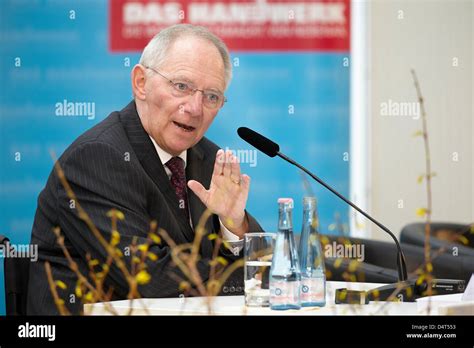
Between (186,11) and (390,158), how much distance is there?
1447 millimetres

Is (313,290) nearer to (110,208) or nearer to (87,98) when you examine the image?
(110,208)

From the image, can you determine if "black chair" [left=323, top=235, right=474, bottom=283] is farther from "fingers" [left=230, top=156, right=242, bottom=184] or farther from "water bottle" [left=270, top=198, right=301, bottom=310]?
"water bottle" [left=270, top=198, right=301, bottom=310]

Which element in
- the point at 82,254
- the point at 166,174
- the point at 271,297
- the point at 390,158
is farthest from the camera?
the point at 390,158

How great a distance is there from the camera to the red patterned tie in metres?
2.36

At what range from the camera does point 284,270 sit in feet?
5.48

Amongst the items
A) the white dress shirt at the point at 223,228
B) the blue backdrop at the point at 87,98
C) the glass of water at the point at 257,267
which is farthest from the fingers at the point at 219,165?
the blue backdrop at the point at 87,98

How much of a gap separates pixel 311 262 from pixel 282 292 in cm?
20

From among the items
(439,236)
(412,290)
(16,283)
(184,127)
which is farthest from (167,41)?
(439,236)

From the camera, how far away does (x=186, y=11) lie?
4133 mm

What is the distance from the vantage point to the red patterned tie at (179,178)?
2.36 meters

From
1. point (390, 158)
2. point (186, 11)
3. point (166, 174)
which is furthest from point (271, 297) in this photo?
point (390, 158)

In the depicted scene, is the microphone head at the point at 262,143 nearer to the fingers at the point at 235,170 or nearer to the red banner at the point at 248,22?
the fingers at the point at 235,170

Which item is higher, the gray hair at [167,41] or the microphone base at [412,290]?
the gray hair at [167,41]
